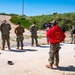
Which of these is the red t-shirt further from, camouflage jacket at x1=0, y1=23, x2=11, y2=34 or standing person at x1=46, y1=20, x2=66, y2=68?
camouflage jacket at x1=0, y1=23, x2=11, y2=34

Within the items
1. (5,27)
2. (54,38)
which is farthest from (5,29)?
(54,38)

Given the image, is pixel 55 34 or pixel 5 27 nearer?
pixel 55 34

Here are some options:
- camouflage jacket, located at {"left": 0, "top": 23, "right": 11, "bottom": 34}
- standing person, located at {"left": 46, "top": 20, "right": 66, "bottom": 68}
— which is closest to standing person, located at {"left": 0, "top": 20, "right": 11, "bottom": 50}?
camouflage jacket, located at {"left": 0, "top": 23, "right": 11, "bottom": 34}

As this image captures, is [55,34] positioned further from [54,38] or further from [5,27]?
[5,27]

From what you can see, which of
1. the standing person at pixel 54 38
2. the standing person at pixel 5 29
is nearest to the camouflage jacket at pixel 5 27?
the standing person at pixel 5 29

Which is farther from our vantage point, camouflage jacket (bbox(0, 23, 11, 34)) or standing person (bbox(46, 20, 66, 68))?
camouflage jacket (bbox(0, 23, 11, 34))

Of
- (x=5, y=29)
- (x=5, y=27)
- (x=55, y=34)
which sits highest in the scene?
(x=5, y=27)

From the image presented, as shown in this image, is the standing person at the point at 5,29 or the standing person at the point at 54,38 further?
the standing person at the point at 5,29

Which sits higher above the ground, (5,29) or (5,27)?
(5,27)

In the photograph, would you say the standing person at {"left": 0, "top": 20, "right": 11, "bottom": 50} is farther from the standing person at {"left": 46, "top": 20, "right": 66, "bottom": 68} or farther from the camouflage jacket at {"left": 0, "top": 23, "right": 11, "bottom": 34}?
the standing person at {"left": 46, "top": 20, "right": 66, "bottom": 68}

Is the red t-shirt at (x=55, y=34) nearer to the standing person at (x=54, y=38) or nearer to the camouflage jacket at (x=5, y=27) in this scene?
the standing person at (x=54, y=38)

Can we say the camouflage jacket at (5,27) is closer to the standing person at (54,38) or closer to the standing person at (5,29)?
the standing person at (5,29)

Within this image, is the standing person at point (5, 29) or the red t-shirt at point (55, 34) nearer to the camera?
the red t-shirt at point (55, 34)

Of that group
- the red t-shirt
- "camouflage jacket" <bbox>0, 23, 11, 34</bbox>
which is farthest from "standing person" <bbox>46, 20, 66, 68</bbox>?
"camouflage jacket" <bbox>0, 23, 11, 34</bbox>
